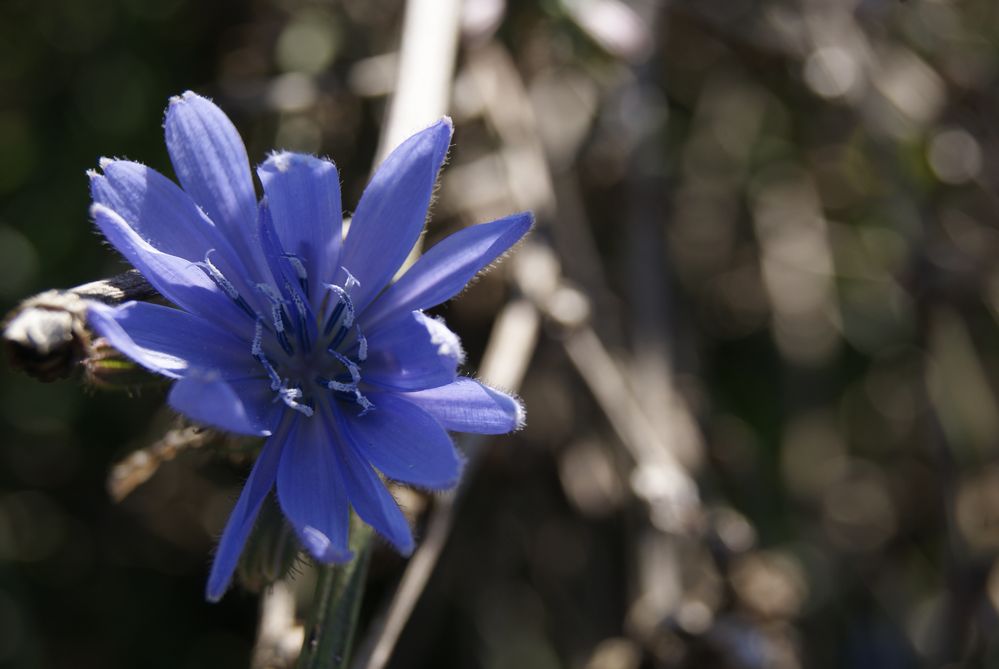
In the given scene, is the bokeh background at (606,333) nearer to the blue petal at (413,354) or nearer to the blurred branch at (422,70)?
the blurred branch at (422,70)

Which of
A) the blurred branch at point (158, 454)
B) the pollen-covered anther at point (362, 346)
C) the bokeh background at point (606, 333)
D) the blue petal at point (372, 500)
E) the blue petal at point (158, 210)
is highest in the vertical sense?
the blue petal at point (158, 210)

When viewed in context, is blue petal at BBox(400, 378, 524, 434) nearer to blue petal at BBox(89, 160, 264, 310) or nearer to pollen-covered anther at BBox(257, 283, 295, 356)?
pollen-covered anther at BBox(257, 283, 295, 356)

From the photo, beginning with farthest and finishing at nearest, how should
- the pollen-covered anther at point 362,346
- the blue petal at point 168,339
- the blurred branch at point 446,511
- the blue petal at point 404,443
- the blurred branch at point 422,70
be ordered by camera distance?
the blurred branch at point 422,70 < the blurred branch at point 446,511 < the pollen-covered anther at point 362,346 < the blue petal at point 404,443 < the blue petal at point 168,339

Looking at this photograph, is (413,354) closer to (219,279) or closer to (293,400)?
(293,400)

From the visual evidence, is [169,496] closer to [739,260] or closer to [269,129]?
[269,129]

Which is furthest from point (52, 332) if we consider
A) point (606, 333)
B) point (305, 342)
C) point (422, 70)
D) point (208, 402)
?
point (606, 333)

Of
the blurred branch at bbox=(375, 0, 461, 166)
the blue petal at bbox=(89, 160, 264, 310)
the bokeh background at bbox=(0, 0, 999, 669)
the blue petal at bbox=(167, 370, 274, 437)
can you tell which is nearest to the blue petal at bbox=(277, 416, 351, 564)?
the blue petal at bbox=(167, 370, 274, 437)

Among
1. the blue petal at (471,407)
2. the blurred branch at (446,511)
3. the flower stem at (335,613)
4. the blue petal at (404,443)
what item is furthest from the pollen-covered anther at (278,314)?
the blurred branch at (446,511)

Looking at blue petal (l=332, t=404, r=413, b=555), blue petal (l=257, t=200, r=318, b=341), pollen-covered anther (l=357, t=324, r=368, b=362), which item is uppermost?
blue petal (l=257, t=200, r=318, b=341)

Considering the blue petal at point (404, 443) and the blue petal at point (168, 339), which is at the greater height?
the blue petal at point (168, 339)
